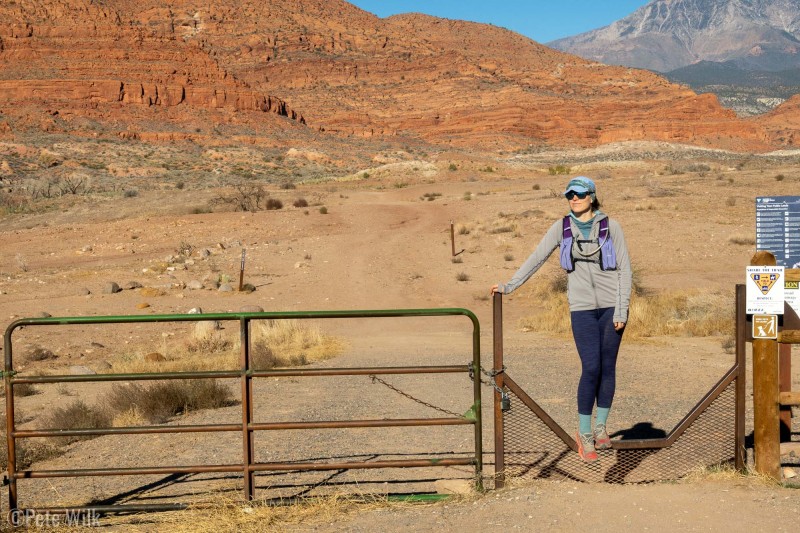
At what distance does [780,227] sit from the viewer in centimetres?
705

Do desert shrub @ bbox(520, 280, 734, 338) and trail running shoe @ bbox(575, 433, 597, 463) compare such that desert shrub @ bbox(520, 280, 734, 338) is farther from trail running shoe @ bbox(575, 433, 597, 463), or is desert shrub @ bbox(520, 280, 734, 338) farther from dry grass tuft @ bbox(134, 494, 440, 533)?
dry grass tuft @ bbox(134, 494, 440, 533)

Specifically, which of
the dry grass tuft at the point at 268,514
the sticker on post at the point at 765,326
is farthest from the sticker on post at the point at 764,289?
the dry grass tuft at the point at 268,514

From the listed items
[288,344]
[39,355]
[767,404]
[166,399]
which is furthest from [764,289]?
[39,355]

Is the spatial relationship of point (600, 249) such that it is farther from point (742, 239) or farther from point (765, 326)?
point (742, 239)

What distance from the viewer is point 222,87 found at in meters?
88.6

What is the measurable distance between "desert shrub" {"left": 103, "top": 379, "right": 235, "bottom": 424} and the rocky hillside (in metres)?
67.3

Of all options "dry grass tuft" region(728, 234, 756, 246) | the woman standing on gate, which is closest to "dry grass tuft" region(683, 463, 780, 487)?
the woman standing on gate

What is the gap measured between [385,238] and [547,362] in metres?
15.8

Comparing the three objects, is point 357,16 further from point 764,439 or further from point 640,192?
point 764,439

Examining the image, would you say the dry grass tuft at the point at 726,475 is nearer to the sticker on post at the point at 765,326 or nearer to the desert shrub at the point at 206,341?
the sticker on post at the point at 765,326

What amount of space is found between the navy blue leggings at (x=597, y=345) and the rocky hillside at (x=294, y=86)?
72.4m

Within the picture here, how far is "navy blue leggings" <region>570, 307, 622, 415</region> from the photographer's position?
5457 millimetres

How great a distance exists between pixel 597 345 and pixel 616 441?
73 centimetres

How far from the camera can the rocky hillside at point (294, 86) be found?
82812mm
